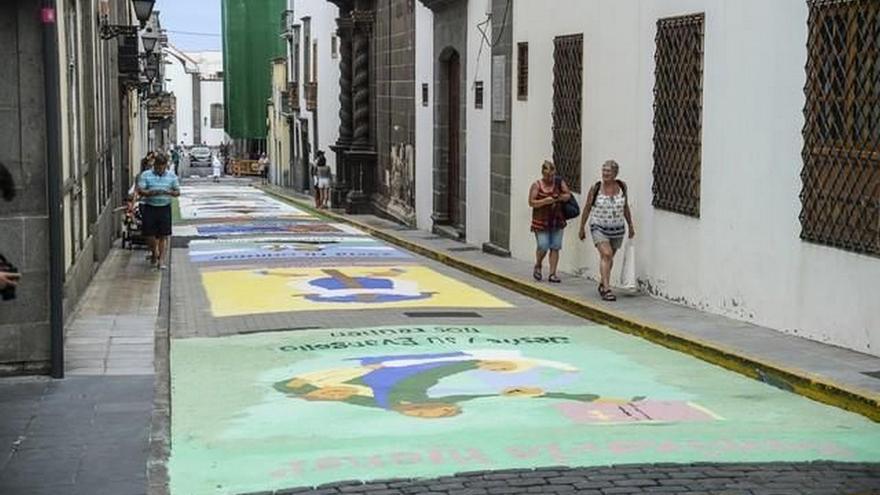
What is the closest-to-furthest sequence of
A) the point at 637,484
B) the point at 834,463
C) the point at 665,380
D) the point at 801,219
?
the point at 637,484, the point at 834,463, the point at 665,380, the point at 801,219

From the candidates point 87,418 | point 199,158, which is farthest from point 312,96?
point 199,158

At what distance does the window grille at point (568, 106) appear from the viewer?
17016mm

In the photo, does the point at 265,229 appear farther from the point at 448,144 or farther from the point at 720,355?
the point at 720,355

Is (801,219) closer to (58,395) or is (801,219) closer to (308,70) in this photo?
(58,395)

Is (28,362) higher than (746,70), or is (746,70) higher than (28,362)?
(746,70)

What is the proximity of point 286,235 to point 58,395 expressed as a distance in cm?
1625

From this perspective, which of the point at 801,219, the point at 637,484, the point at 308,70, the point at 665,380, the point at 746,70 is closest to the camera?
the point at 637,484

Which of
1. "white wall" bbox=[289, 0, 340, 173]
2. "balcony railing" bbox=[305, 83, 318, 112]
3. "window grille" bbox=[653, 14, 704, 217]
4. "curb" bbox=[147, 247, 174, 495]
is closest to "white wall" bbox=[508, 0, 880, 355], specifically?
"window grille" bbox=[653, 14, 704, 217]

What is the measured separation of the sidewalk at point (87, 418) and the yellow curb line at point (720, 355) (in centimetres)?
448

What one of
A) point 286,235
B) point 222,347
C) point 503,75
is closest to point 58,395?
point 222,347

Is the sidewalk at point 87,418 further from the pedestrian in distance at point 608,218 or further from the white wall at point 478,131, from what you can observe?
the white wall at point 478,131

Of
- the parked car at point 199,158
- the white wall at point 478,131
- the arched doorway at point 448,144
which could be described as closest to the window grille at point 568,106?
the white wall at point 478,131

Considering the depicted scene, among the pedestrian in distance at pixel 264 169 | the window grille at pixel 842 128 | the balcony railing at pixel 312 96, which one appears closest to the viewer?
the window grille at pixel 842 128

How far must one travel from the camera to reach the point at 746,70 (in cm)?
1202
